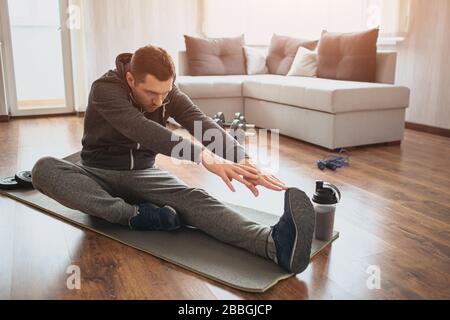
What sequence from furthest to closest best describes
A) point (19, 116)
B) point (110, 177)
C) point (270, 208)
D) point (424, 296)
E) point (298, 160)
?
point (19, 116) → point (298, 160) → point (270, 208) → point (110, 177) → point (424, 296)

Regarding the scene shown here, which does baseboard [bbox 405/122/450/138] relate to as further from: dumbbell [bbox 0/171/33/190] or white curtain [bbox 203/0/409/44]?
dumbbell [bbox 0/171/33/190]

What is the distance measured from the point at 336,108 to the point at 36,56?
10.4ft

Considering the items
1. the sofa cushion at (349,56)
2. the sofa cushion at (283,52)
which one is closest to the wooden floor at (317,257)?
the sofa cushion at (349,56)

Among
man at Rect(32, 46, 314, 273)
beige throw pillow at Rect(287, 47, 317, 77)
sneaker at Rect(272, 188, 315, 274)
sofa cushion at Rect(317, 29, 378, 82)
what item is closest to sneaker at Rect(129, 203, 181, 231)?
man at Rect(32, 46, 314, 273)

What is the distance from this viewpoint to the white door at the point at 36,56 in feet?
14.5

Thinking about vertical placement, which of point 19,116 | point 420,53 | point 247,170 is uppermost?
point 420,53

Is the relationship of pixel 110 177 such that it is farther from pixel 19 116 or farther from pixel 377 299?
pixel 19 116

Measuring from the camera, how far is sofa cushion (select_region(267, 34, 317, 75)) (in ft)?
14.1

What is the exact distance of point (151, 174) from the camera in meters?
→ 1.77

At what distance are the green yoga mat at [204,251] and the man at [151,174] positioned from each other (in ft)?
0.11

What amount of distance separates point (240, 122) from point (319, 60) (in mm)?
946

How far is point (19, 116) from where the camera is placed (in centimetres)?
459

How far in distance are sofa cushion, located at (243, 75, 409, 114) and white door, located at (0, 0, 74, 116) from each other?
2.44 meters

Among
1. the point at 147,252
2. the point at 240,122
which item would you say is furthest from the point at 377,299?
the point at 240,122
